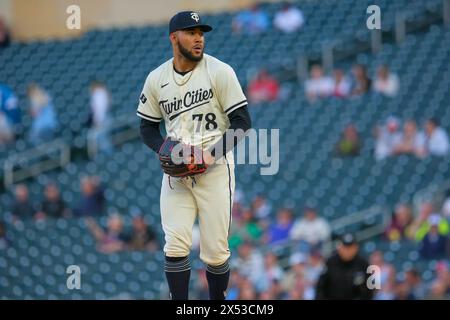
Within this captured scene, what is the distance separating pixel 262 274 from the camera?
37.8ft

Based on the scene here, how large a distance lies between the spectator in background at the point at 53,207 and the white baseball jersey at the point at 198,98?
7187mm

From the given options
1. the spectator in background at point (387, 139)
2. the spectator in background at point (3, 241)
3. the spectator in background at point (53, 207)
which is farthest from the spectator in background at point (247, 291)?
the spectator in background at point (3, 241)

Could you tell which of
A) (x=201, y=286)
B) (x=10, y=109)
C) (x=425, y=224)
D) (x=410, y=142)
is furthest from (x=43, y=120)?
(x=425, y=224)

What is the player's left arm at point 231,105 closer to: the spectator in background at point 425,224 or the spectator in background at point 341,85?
the spectator in background at point 425,224

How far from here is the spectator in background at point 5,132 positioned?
14953mm

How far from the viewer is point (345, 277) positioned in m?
7.83

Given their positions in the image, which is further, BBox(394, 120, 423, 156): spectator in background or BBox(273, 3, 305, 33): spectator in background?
BBox(273, 3, 305, 33): spectator in background

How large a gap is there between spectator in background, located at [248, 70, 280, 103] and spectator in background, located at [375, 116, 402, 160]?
1.85 metres

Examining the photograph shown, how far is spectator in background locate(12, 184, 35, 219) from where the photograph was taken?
13727 mm

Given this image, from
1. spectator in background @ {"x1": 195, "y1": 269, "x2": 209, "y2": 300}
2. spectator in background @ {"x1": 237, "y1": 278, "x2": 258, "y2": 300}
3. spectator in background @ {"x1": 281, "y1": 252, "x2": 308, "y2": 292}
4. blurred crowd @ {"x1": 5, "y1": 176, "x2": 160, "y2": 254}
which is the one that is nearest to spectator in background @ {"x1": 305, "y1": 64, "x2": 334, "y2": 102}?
Answer: blurred crowd @ {"x1": 5, "y1": 176, "x2": 160, "y2": 254}

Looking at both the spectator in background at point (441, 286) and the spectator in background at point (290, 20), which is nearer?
the spectator in background at point (441, 286)

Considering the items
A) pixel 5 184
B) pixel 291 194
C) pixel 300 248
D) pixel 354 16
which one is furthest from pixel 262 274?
pixel 354 16

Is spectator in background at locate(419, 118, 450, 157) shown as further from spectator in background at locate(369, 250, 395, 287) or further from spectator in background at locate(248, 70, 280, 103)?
spectator in background at locate(248, 70, 280, 103)

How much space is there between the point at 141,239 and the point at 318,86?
3.26m
